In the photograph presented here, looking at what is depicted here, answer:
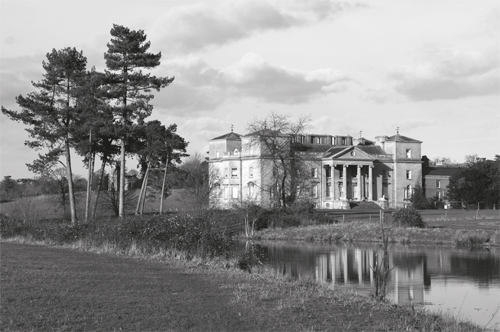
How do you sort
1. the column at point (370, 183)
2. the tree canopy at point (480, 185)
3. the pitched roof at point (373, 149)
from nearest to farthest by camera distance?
the tree canopy at point (480, 185)
the column at point (370, 183)
the pitched roof at point (373, 149)

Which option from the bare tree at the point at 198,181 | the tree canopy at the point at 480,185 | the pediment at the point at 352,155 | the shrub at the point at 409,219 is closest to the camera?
the shrub at the point at 409,219

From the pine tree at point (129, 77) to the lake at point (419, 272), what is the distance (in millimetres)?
11253

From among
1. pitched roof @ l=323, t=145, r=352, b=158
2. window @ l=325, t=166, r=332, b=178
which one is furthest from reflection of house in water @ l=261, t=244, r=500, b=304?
window @ l=325, t=166, r=332, b=178

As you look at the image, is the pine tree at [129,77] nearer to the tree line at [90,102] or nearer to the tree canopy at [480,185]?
the tree line at [90,102]

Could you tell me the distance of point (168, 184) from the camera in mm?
72688

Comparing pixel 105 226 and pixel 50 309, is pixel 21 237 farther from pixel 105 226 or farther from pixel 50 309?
pixel 50 309

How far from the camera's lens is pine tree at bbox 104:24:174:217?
3841 cm

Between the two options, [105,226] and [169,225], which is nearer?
[169,225]

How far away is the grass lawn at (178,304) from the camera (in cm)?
1043

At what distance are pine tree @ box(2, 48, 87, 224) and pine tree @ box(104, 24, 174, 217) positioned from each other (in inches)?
105

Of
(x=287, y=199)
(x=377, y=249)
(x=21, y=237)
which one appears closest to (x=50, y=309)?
(x=21, y=237)

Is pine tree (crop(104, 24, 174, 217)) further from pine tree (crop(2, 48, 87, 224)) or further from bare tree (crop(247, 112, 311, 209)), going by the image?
bare tree (crop(247, 112, 311, 209))

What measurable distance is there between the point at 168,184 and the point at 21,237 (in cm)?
4205

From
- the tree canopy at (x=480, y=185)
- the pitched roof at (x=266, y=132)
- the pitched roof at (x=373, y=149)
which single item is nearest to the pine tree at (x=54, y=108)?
the pitched roof at (x=266, y=132)
